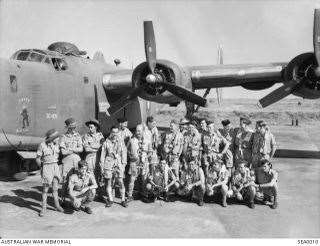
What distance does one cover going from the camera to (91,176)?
29.1 feet

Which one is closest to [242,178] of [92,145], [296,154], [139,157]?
[139,157]

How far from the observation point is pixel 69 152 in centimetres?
923

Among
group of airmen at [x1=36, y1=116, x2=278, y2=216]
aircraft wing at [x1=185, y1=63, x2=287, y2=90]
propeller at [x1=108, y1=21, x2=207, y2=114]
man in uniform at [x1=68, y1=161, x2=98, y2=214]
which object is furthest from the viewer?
aircraft wing at [x1=185, y1=63, x2=287, y2=90]

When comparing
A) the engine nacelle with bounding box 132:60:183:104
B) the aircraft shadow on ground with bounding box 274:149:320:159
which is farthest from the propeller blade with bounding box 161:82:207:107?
the aircraft shadow on ground with bounding box 274:149:320:159

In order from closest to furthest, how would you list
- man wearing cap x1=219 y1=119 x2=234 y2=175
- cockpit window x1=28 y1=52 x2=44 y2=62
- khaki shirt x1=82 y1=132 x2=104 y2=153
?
khaki shirt x1=82 y1=132 x2=104 y2=153 → man wearing cap x1=219 y1=119 x2=234 y2=175 → cockpit window x1=28 y1=52 x2=44 y2=62

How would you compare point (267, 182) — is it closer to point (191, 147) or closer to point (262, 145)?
point (262, 145)

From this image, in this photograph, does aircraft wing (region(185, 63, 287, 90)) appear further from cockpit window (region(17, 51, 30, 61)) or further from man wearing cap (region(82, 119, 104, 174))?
man wearing cap (region(82, 119, 104, 174))

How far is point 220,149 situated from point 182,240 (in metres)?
3.94

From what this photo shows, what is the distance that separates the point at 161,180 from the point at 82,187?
195 cm

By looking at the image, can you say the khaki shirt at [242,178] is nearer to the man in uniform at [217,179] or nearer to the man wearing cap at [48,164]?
the man in uniform at [217,179]

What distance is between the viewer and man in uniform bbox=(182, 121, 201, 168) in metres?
9.69

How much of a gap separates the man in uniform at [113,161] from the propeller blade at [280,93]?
5.82m

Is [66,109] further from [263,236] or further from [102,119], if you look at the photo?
[263,236]

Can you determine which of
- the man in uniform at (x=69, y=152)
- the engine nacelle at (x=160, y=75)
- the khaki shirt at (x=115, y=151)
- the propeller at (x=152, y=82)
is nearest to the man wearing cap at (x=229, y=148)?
the propeller at (x=152, y=82)
